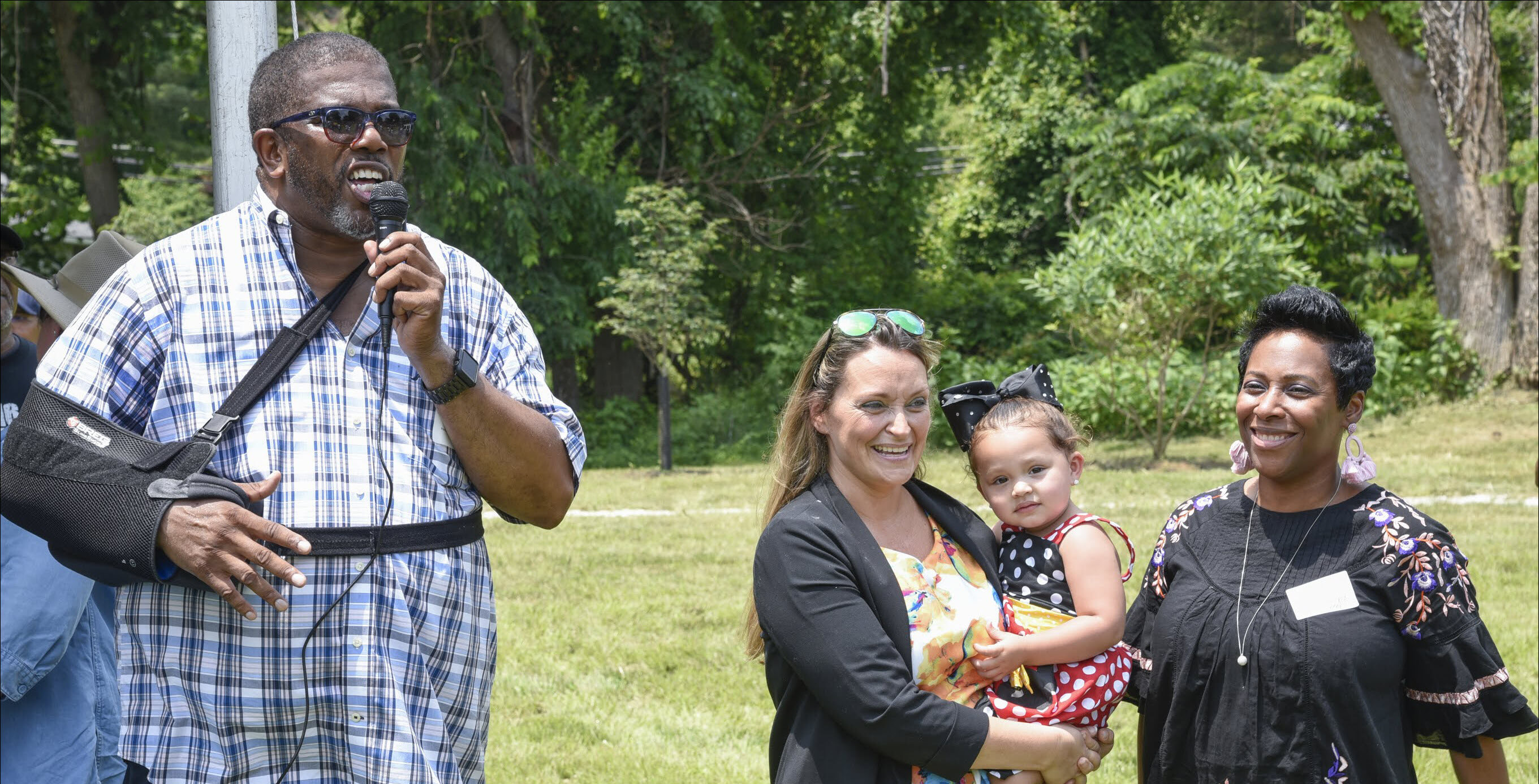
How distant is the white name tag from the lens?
9.59 ft

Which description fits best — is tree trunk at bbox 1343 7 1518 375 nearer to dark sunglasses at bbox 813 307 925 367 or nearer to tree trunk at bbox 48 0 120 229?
tree trunk at bbox 48 0 120 229

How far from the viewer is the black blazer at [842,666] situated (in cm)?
251

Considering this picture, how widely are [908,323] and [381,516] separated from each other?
114 centimetres

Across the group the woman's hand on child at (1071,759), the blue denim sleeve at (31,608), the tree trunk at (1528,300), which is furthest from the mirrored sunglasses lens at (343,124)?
the tree trunk at (1528,300)

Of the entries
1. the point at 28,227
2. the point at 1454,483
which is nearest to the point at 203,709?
the point at 1454,483

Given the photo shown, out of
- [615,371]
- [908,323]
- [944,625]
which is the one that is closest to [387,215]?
[908,323]

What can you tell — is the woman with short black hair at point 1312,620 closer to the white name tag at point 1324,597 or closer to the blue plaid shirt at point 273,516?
the white name tag at point 1324,597

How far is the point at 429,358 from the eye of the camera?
245cm

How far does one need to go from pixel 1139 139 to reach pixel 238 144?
71.4 ft

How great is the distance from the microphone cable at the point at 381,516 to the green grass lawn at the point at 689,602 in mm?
1068

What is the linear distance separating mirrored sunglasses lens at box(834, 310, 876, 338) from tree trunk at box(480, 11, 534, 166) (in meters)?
17.6

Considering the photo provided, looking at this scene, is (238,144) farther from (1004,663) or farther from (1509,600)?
(1509,600)

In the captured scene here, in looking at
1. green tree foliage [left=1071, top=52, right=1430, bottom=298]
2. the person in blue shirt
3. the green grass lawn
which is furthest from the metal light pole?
green tree foliage [left=1071, top=52, right=1430, bottom=298]

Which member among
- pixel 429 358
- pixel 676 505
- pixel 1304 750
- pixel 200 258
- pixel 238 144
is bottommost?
pixel 676 505
